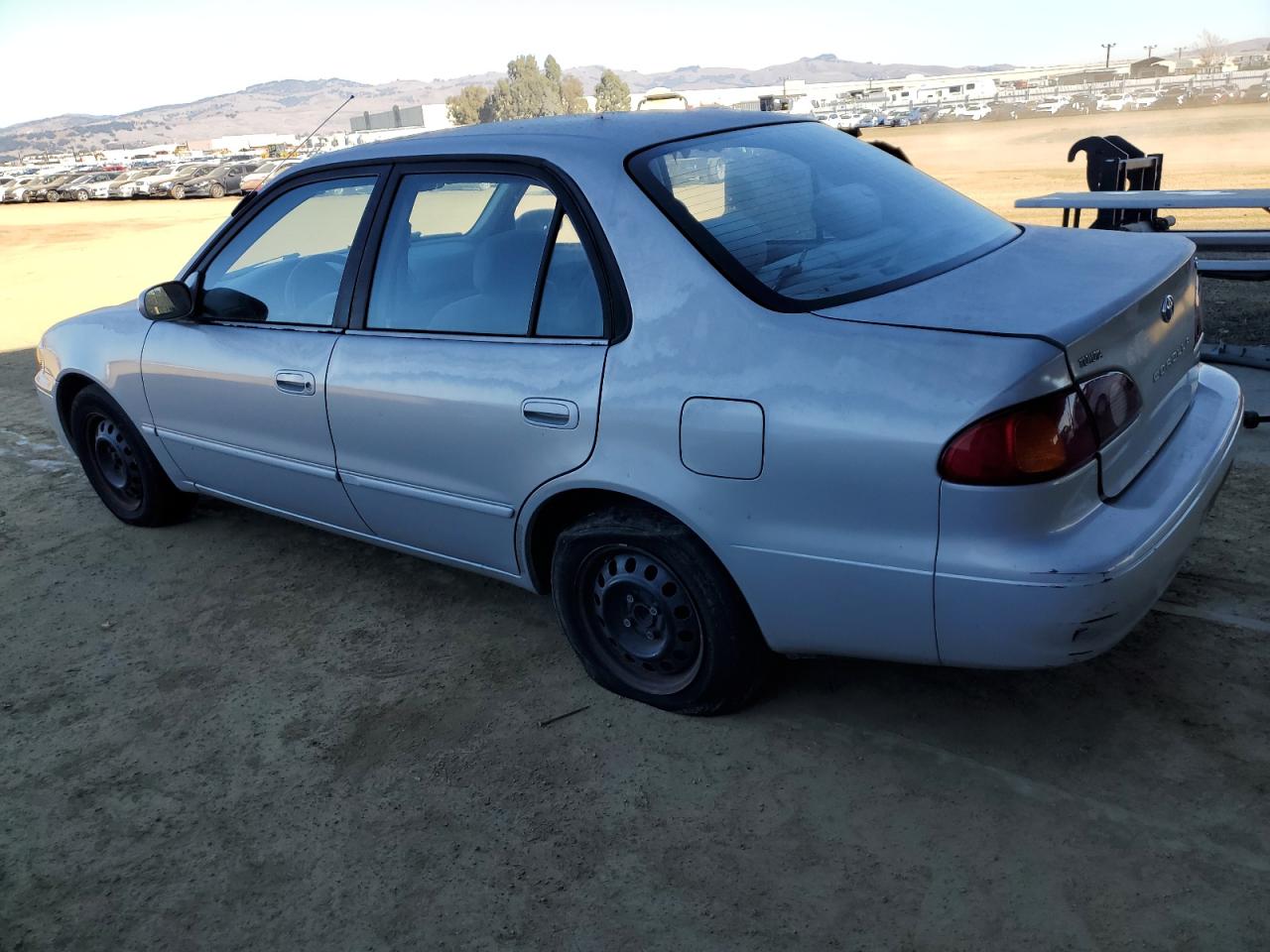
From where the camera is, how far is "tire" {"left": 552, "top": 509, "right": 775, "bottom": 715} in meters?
2.80

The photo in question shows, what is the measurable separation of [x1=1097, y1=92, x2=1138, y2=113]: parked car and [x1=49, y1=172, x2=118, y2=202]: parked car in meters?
47.8

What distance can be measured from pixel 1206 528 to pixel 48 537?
4984 mm

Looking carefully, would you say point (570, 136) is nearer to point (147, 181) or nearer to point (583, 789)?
point (583, 789)

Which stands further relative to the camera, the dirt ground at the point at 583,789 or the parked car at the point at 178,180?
the parked car at the point at 178,180

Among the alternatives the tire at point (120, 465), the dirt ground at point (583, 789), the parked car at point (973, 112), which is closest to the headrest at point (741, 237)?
the dirt ground at point (583, 789)

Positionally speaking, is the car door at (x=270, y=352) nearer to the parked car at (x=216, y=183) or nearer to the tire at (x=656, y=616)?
the tire at (x=656, y=616)

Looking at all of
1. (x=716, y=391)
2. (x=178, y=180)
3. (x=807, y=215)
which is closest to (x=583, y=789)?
(x=716, y=391)

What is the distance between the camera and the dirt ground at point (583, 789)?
7.70ft

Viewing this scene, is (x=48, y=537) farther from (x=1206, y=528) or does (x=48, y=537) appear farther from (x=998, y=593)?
(x=1206, y=528)

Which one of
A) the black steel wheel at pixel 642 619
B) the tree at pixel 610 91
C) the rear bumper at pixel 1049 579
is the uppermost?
the tree at pixel 610 91

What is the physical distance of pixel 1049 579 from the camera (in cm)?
225

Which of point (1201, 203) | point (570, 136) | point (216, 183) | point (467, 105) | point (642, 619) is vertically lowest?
point (642, 619)

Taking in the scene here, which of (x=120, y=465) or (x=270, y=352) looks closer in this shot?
(x=270, y=352)

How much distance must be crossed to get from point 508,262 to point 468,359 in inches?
12.5
